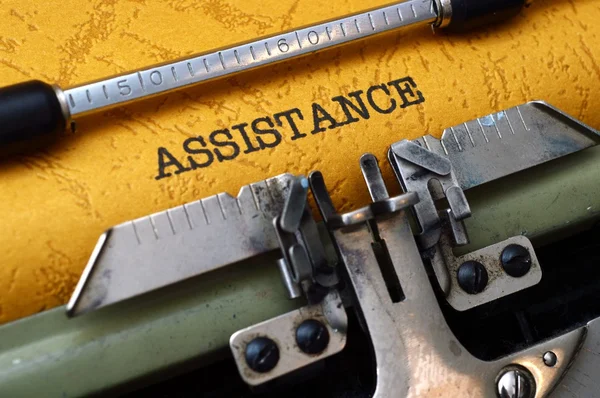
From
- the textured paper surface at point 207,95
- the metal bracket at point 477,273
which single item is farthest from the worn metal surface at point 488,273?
the textured paper surface at point 207,95

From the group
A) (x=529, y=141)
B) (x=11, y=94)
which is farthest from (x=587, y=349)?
(x=11, y=94)

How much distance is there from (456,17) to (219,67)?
0.32 meters

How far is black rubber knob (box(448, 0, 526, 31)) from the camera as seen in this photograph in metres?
0.88

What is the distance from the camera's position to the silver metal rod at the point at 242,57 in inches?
30.4

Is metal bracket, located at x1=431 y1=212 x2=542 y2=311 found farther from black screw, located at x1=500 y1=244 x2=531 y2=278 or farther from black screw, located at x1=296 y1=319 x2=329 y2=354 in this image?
black screw, located at x1=296 y1=319 x2=329 y2=354

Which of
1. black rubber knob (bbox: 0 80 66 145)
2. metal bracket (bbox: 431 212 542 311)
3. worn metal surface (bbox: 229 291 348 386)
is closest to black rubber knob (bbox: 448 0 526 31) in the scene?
metal bracket (bbox: 431 212 542 311)

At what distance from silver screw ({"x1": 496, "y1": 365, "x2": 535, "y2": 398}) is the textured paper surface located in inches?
10.1

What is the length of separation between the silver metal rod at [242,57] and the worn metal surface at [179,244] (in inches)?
6.2

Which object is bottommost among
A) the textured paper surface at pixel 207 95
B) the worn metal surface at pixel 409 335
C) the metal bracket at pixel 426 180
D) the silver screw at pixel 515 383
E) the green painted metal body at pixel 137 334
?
the silver screw at pixel 515 383

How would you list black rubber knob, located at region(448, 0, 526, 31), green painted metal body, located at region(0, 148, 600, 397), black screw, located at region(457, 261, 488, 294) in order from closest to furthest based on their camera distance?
green painted metal body, located at region(0, 148, 600, 397) → black screw, located at region(457, 261, 488, 294) → black rubber knob, located at region(448, 0, 526, 31)

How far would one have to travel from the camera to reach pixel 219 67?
2.65 feet

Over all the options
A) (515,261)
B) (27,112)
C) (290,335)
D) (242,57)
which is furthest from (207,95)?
(515,261)

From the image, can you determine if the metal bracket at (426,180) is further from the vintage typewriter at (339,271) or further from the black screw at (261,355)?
the black screw at (261,355)

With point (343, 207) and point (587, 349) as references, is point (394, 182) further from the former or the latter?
point (587, 349)
